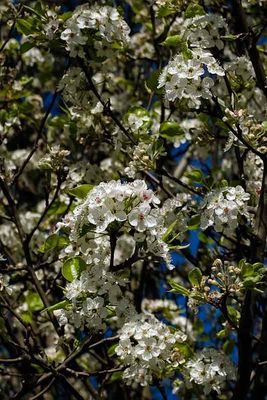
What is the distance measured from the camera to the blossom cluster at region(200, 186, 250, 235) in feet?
11.2

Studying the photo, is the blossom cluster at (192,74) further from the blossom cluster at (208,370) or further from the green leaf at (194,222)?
the blossom cluster at (208,370)

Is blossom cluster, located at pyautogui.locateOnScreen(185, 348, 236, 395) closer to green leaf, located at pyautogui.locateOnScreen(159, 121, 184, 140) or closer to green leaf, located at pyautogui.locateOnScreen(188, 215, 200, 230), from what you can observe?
green leaf, located at pyautogui.locateOnScreen(188, 215, 200, 230)

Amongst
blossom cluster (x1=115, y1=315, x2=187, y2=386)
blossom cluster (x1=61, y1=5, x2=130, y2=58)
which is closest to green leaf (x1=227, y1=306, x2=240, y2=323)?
blossom cluster (x1=115, y1=315, x2=187, y2=386)

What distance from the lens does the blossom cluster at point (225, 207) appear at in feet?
11.2

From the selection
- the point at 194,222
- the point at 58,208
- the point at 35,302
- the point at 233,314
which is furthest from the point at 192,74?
the point at 35,302

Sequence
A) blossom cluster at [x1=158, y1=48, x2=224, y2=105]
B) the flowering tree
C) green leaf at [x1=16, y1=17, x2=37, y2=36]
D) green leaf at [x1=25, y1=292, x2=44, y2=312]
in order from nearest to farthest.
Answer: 1. the flowering tree
2. blossom cluster at [x1=158, y1=48, x2=224, y2=105]
3. green leaf at [x1=16, y1=17, x2=37, y2=36]
4. green leaf at [x1=25, y1=292, x2=44, y2=312]

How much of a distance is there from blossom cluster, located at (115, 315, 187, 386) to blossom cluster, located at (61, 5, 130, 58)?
154 centimetres

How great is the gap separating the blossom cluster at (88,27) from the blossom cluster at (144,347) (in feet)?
5.06

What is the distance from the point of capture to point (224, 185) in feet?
11.8

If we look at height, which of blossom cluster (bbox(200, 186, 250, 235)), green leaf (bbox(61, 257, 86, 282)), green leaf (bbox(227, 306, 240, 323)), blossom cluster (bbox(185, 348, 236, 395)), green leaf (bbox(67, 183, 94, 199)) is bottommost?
blossom cluster (bbox(185, 348, 236, 395))

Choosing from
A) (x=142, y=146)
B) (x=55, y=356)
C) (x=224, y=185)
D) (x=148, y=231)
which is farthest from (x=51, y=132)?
(x=148, y=231)

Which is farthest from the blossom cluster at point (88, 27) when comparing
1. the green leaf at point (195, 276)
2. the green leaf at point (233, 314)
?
the green leaf at point (233, 314)

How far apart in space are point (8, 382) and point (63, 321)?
11.6ft

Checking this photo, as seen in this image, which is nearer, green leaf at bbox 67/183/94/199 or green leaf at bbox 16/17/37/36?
green leaf at bbox 67/183/94/199
